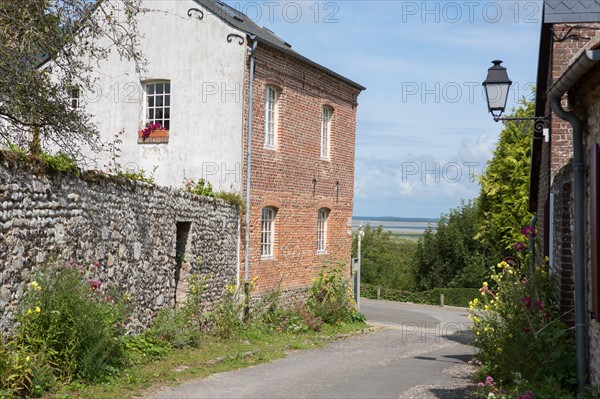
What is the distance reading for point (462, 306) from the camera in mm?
34406

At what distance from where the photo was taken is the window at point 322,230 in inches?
861

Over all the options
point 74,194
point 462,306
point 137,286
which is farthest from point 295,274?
point 462,306

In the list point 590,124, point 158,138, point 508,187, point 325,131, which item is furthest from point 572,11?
point 508,187

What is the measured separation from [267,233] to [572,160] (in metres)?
10.8

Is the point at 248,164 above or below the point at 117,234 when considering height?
above

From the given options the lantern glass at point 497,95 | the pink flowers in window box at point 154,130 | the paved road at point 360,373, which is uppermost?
the pink flowers in window box at point 154,130

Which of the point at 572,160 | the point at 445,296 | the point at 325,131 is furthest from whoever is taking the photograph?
the point at 445,296

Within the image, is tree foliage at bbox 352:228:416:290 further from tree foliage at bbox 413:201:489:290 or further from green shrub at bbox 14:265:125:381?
green shrub at bbox 14:265:125:381

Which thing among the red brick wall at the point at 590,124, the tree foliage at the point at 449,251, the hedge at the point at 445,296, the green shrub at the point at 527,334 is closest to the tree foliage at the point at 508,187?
the hedge at the point at 445,296

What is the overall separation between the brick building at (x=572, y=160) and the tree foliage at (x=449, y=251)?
80.9 feet

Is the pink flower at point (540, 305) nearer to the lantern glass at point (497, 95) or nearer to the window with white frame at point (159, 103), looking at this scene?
the lantern glass at point (497, 95)

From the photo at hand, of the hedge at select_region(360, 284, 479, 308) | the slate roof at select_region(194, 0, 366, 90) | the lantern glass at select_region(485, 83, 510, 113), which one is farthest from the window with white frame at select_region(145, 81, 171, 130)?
the hedge at select_region(360, 284, 479, 308)

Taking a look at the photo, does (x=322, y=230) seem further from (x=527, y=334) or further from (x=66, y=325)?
(x=66, y=325)

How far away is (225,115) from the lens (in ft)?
57.6
